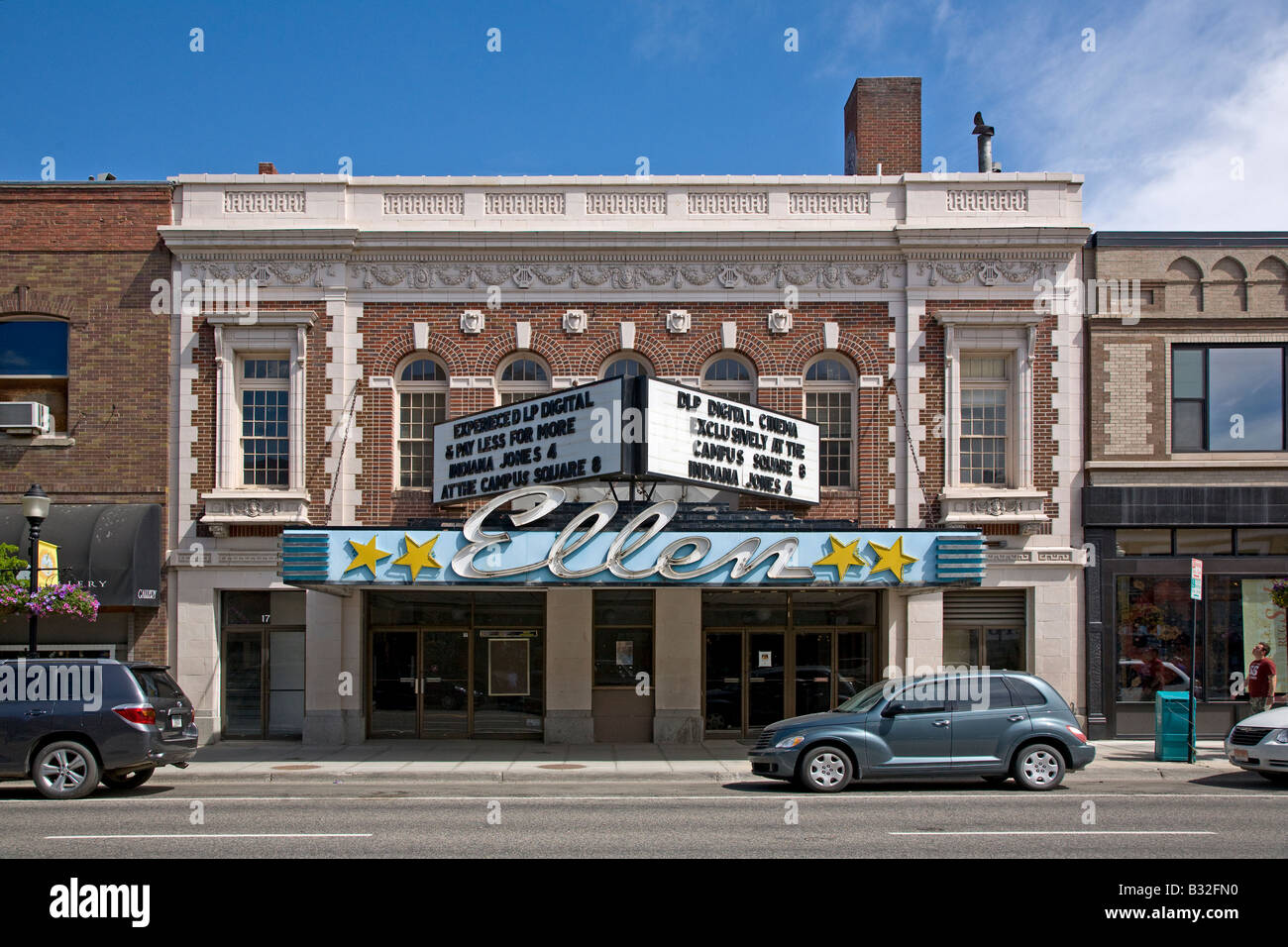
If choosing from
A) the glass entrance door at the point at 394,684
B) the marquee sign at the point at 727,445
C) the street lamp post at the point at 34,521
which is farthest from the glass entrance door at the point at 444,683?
the street lamp post at the point at 34,521

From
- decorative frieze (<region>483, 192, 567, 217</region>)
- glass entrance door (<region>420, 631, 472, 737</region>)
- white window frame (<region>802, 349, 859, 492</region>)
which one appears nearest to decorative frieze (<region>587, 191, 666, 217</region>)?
decorative frieze (<region>483, 192, 567, 217</region>)

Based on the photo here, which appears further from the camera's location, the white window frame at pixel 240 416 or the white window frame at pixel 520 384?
the white window frame at pixel 520 384

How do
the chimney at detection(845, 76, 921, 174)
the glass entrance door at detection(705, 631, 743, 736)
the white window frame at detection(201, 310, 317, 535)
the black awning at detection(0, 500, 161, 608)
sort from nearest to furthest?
the black awning at detection(0, 500, 161, 608)
the white window frame at detection(201, 310, 317, 535)
the glass entrance door at detection(705, 631, 743, 736)
the chimney at detection(845, 76, 921, 174)

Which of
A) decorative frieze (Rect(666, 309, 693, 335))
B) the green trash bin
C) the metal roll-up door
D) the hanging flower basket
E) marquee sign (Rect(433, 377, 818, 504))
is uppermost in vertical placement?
decorative frieze (Rect(666, 309, 693, 335))

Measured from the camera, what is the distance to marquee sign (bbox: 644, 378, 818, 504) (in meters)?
Answer: 17.3

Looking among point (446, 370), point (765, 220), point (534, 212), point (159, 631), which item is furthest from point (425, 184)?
point (159, 631)

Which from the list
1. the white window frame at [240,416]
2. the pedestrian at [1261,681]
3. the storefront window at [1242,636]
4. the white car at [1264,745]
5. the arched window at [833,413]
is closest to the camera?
the white car at [1264,745]

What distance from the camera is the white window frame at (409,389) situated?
20.9m

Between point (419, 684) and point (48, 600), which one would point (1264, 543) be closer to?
point (419, 684)

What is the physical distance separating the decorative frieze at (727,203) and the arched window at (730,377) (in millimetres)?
2743

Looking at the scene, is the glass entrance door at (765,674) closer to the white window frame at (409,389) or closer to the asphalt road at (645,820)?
the asphalt road at (645,820)

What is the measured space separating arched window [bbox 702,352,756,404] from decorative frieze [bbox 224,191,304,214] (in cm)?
840

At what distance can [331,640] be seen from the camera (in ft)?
66.8

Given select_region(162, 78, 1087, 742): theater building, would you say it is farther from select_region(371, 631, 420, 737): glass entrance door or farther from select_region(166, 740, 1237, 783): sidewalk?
select_region(166, 740, 1237, 783): sidewalk
